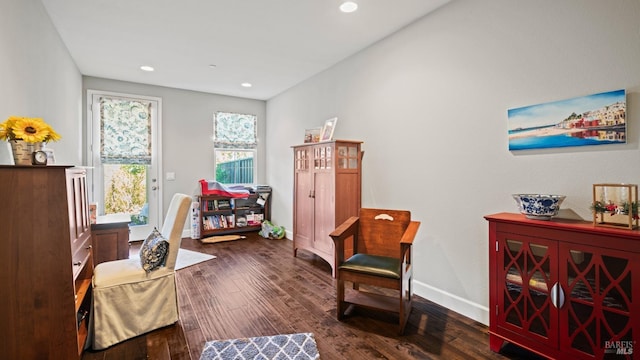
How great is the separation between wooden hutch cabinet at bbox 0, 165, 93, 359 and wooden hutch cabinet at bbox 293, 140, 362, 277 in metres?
2.45

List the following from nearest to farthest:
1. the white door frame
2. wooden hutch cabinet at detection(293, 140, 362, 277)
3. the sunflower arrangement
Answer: the sunflower arrangement < wooden hutch cabinet at detection(293, 140, 362, 277) < the white door frame

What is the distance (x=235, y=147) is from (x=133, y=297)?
4.18 m

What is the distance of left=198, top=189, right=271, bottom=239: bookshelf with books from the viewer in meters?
5.54

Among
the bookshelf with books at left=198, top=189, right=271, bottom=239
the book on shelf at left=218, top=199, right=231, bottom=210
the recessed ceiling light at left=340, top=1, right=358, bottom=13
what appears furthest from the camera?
the book on shelf at left=218, top=199, right=231, bottom=210

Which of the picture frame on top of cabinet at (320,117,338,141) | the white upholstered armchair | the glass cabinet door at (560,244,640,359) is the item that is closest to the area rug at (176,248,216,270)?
the white upholstered armchair

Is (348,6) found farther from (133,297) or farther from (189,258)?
(189,258)

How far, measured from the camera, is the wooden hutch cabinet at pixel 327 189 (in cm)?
365

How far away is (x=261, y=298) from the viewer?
297 cm

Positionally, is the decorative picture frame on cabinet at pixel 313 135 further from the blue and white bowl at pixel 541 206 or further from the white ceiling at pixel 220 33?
the blue and white bowl at pixel 541 206

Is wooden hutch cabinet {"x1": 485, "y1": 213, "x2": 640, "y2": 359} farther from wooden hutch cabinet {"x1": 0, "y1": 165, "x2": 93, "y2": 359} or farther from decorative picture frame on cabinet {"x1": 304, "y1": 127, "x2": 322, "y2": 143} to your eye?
decorative picture frame on cabinet {"x1": 304, "y1": 127, "x2": 322, "y2": 143}

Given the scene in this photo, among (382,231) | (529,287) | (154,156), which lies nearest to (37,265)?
(382,231)

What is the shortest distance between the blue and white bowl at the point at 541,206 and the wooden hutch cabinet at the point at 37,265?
279 centimetres

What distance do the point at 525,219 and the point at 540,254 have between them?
0.23 metres

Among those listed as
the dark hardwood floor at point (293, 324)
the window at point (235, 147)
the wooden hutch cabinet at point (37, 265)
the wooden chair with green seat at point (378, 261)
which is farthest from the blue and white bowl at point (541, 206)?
the window at point (235, 147)
